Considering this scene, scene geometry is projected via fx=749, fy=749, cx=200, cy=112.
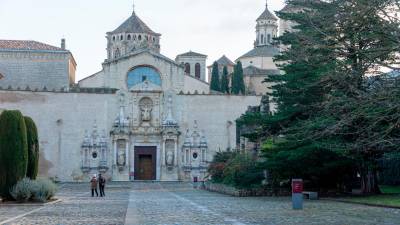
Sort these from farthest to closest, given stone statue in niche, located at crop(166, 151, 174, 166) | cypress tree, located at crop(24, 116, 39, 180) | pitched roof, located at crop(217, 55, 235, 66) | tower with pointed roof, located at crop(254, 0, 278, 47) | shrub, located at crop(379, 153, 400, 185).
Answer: tower with pointed roof, located at crop(254, 0, 278, 47) → pitched roof, located at crop(217, 55, 235, 66) → stone statue in niche, located at crop(166, 151, 174, 166) → shrub, located at crop(379, 153, 400, 185) → cypress tree, located at crop(24, 116, 39, 180)

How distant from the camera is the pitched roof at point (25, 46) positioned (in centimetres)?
6831

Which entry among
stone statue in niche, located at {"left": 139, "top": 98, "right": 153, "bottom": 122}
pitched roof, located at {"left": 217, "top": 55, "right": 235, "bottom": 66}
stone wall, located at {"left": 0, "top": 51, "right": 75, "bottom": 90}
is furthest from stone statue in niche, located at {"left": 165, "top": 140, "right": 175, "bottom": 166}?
pitched roof, located at {"left": 217, "top": 55, "right": 235, "bottom": 66}

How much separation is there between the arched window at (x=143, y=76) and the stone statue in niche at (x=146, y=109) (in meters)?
1.70

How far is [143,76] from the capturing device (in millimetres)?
64875

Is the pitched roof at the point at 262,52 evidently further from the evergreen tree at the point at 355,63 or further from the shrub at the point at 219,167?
the evergreen tree at the point at 355,63

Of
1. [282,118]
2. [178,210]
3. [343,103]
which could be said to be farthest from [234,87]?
[343,103]

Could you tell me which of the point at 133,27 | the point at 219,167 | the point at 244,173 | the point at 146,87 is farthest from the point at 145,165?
the point at 244,173

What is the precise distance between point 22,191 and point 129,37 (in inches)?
2435

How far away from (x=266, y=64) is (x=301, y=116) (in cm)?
6549

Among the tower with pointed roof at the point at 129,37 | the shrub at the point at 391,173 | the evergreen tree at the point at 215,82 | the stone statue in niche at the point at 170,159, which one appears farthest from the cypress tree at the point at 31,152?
the tower with pointed roof at the point at 129,37

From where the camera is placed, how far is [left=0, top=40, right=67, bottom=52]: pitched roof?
68312mm

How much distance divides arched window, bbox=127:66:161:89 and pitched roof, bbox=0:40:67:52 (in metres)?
8.00

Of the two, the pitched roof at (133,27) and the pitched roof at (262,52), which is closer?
the pitched roof at (133,27)

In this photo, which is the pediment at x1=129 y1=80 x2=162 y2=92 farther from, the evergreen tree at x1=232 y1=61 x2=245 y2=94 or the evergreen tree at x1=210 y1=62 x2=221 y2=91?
the evergreen tree at x1=210 y1=62 x2=221 y2=91
